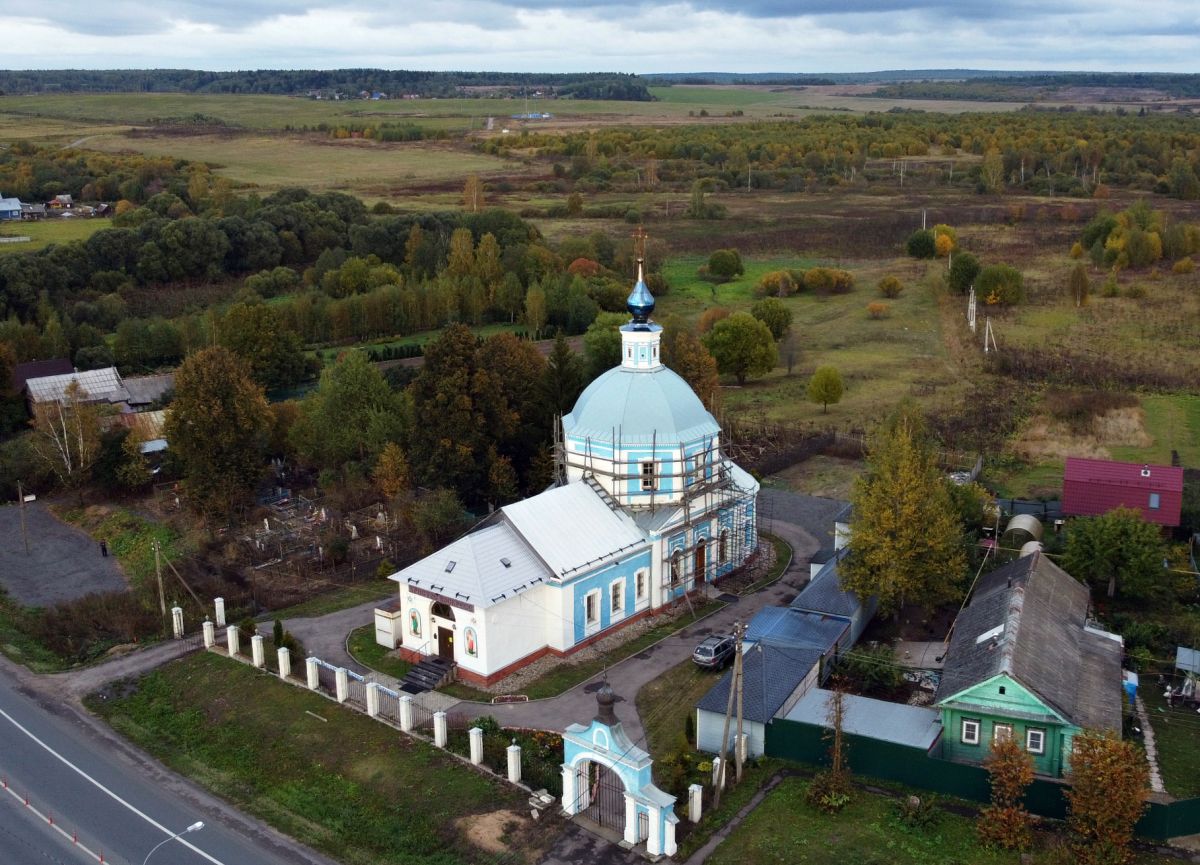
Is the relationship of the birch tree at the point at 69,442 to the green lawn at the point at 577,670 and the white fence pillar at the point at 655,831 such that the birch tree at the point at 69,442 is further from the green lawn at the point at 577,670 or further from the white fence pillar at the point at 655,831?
the white fence pillar at the point at 655,831

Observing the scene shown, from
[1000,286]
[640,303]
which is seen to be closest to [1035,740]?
[640,303]

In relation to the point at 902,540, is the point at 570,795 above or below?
below

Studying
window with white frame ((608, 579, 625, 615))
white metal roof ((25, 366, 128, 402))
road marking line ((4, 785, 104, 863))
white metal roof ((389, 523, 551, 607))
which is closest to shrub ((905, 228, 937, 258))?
white metal roof ((25, 366, 128, 402))

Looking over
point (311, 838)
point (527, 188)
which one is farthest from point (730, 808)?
point (527, 188)

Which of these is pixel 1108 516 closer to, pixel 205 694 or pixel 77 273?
pixel 205 694

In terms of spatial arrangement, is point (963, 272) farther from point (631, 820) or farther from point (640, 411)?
point (631, 820)
